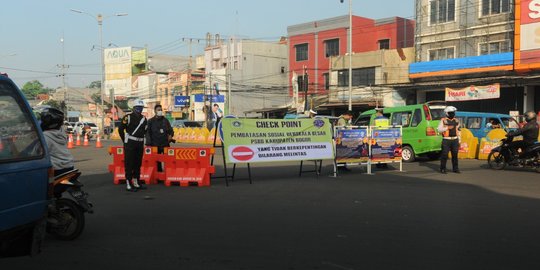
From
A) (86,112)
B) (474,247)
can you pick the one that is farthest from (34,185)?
(86,112)

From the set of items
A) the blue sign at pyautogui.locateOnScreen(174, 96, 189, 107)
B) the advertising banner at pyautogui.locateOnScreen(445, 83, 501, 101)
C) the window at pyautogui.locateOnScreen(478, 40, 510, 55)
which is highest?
the window at pyautogui.locateOnScreen(478, 40, 510, 55)

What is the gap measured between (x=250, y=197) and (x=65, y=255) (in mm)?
4237

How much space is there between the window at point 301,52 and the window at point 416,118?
3190cm

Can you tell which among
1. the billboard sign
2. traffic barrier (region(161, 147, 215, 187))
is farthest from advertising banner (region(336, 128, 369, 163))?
the billboard sign

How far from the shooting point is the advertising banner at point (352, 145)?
Answer: 40.4 feet

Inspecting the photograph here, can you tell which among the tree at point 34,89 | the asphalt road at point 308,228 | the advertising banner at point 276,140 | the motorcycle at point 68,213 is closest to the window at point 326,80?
the advertising banner at point 276,140

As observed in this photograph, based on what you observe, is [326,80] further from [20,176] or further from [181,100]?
[20,176]

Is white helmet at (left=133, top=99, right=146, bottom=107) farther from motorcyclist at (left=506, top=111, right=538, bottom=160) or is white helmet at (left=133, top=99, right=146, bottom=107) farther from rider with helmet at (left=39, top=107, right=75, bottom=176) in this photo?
motorcyclist at (left=506, top=111, right=538, bottom=160)

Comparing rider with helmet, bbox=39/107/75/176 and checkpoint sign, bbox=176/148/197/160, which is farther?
checkpoint sign, bbox=176/148/197/160

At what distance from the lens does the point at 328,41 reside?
148 feet

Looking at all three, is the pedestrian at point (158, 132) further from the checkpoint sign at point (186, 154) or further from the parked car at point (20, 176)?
the parked car at point (20, 176)

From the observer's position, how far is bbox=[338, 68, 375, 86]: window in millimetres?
36594

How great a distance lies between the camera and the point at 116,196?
30.4ft

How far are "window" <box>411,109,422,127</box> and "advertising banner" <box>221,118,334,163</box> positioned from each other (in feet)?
16.4
